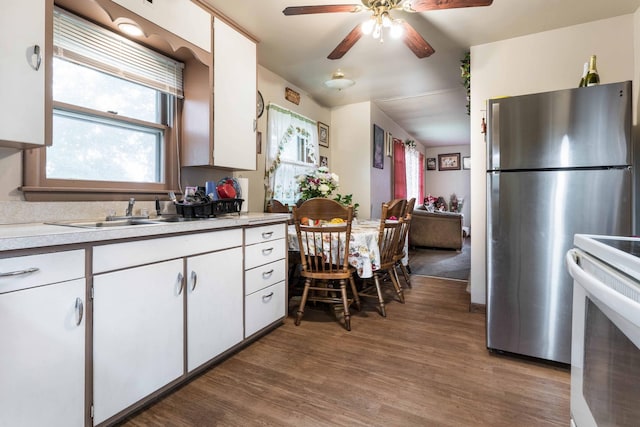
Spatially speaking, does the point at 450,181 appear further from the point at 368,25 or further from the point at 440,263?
the point at 368,25

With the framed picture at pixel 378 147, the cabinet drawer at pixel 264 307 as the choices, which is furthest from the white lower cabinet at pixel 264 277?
the framed picture at pixel 378 147

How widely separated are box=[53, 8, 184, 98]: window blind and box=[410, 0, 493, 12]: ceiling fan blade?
1652 mm

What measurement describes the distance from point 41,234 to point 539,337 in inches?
95.3

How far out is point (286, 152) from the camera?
3648 mm

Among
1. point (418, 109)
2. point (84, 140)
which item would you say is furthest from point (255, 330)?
point (418, 109)

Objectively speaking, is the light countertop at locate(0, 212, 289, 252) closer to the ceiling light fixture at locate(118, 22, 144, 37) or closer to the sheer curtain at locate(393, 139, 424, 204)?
the ceiling light fixture at locate(118, 22, 144, 37)

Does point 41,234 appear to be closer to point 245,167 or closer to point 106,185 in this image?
point 106,185

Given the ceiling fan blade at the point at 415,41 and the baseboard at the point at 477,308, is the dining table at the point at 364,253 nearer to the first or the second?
the baseboard at the point at 477,308

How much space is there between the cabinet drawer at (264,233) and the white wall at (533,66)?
5.63ft

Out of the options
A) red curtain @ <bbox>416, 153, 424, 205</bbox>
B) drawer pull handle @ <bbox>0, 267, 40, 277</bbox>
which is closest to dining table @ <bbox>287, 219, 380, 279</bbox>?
drawer pull handle @ <bbox>0, 267, 40, 277</bbox>

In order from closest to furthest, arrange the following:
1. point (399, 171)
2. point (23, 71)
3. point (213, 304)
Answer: point (23, 71) → point (213, 304) → point (399, 171)

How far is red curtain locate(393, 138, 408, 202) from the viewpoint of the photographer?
19.2 ft

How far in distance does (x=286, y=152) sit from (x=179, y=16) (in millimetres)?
1829

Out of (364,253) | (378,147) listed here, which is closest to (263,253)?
(364,253)
